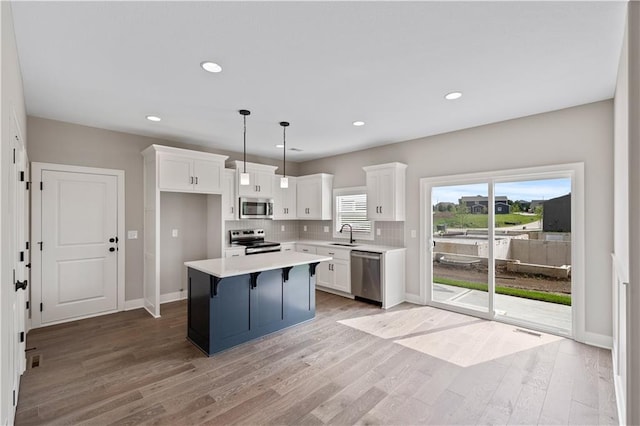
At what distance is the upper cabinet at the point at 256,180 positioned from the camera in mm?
5605

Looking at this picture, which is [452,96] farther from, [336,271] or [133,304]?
[133,304]

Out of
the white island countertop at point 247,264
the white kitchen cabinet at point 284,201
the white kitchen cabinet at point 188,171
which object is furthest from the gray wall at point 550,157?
the white kitchen cabinet at point 188,171

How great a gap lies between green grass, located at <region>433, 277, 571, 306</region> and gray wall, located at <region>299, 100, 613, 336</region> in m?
0.36

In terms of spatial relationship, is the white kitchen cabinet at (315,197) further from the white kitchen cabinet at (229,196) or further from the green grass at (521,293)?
the green grass at (521,293)

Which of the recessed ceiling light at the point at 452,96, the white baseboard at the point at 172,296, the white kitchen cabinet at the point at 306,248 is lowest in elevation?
the white baseboard at the point at 172,296

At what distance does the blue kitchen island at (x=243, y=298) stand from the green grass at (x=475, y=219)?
218 cm

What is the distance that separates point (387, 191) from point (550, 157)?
2198 mm

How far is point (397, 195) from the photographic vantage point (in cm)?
502

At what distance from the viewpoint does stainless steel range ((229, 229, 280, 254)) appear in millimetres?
5680

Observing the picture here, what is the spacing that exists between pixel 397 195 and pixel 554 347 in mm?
2754

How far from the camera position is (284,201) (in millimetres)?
6461

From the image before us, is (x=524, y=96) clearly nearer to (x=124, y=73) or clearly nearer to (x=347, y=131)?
(x=347, y=131)

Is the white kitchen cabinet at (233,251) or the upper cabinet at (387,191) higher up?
the upper cabinet at (387,191)

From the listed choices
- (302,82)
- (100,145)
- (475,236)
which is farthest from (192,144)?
(475,236)
